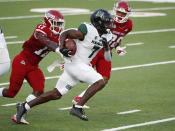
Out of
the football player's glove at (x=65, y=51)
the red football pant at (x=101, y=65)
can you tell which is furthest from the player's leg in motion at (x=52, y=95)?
the red football pant at (x=101, y=65)

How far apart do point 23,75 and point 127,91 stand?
2893 millimetres

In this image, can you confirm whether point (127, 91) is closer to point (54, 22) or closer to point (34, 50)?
point (34, 50)

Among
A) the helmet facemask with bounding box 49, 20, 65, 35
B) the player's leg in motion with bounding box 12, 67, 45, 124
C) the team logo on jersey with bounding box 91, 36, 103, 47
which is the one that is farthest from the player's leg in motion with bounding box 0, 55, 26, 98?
the team logo on jersey with bounding box 91, 36, 103, 47

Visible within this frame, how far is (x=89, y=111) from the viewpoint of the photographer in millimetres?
8812

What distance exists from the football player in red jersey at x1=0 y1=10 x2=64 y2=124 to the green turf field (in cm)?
52

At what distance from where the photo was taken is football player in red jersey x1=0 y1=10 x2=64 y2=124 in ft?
26.1

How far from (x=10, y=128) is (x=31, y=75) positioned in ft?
3.19

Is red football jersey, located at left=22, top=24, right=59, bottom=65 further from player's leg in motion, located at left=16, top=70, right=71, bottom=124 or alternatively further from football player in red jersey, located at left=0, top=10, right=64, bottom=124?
player's leg in motion, located at left=16, top=70, right=71, bottom=124

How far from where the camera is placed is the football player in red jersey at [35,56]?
7.96 m

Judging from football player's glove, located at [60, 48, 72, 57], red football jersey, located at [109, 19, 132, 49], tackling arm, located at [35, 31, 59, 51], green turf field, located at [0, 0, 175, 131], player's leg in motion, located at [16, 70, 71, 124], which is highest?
tackling arm, located at [35, 31, 59, 51]

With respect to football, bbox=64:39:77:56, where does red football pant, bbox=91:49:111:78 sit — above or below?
below

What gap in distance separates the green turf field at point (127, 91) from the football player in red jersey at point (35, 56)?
0.52 metres

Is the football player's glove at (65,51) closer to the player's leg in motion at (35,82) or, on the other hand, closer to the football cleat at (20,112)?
the player's leg in motion at (35,82)

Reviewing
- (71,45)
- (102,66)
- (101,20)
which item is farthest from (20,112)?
(102,66)
